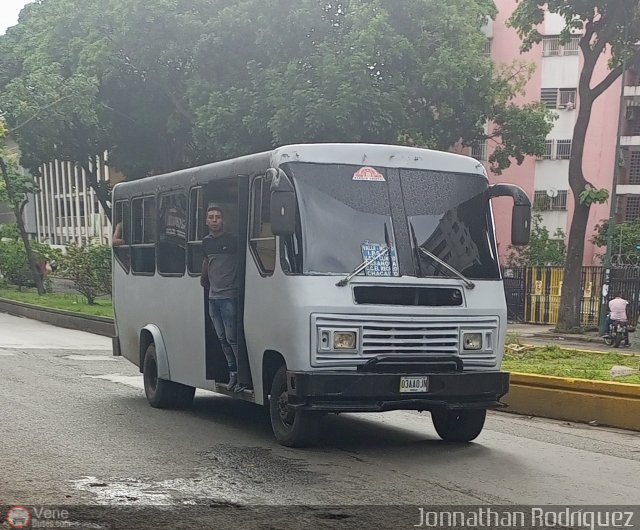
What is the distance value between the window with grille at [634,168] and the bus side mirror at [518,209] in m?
40.8

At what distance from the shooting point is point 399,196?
28.7ft

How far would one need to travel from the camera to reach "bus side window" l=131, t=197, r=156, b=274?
37.6 ft

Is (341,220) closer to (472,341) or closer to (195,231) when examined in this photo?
(472,341)

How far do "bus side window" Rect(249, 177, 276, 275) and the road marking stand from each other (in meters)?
5.20

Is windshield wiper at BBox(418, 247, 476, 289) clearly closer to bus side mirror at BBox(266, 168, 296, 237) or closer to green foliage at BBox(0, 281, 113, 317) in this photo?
bus side mirror at BBox(266, 168, 296, 237)

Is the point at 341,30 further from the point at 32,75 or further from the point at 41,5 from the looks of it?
the point at 41,5

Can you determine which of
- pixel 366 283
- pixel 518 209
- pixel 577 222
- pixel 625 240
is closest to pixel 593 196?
pixel 577 222

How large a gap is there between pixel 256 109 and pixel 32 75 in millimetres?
8698

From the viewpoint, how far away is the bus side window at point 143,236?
11.4 metres

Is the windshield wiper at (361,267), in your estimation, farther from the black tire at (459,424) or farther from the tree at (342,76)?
the tree at (342,76)

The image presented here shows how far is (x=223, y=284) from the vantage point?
31.2 ft

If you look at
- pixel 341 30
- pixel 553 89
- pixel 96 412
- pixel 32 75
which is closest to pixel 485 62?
pixel 341 30

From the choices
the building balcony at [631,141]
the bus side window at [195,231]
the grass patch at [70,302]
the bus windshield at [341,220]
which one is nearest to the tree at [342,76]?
the grass patch at [70,302]

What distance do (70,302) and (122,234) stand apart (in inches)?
851
